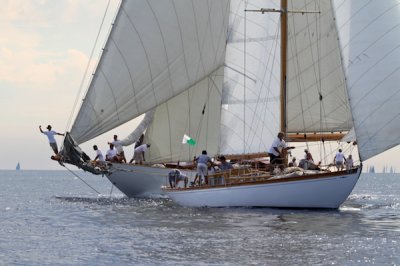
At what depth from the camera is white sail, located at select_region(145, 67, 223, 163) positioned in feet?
144

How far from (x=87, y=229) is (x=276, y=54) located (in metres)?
11.7

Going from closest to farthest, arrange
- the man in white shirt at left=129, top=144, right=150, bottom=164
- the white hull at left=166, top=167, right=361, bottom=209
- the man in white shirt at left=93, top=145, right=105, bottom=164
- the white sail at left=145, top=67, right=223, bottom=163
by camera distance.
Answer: the white hull at left=166, top=167, right=361, bottom=209
the man in white shirt at left=93, top=145, right=105, bottom=164
the white sail at left=145, top=67, right=223, bottom=163
the man in white shirt at left=129, top=144, right=150, bottom=164

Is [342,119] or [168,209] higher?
[342,119]

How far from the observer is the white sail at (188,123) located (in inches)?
1732

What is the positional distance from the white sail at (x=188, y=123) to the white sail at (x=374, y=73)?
1346 centimetres

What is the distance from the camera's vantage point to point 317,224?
2781 cm

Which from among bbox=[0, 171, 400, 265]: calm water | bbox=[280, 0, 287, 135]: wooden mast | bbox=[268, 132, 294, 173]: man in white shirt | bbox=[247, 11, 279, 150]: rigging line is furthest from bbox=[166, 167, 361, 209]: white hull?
bbox=[280, 0, 287, 135]: wooden mast

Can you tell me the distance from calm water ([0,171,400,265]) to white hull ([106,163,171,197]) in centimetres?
853

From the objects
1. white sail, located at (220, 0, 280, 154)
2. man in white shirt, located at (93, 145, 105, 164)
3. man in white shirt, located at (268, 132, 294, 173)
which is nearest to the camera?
man in white shirt, located at (268, 132, 294, 173)

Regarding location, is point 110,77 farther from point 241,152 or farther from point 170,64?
point 241,152

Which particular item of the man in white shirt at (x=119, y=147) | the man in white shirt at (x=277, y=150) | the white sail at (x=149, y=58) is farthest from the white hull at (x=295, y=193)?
the man in white shirt at (x=119, y=147)

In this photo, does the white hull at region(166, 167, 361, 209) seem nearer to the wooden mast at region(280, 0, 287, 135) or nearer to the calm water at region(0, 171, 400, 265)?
the calm water at region(0, 171, 400, 265)

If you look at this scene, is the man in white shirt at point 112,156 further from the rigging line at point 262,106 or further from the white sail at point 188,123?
the rigging line at point 262,106

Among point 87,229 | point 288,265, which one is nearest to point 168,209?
point 87,229
